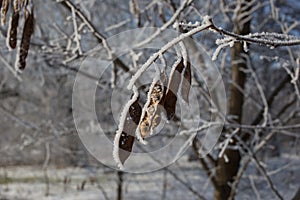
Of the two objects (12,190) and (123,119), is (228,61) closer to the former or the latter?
(123,119)

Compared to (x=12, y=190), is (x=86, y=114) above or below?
above

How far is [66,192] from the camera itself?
23.4 feet

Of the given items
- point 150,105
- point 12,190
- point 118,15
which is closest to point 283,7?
point 118,15

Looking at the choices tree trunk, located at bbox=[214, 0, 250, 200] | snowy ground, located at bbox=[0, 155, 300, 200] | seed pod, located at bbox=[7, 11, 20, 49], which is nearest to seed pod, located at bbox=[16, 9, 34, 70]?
seed pod, located at bbox=[7, 11, 20, 49]

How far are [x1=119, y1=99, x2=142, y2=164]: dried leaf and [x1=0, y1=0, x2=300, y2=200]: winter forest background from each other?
10cm

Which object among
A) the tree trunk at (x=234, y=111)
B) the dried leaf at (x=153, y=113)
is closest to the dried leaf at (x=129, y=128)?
the dried leaf at (x=153, y=113)

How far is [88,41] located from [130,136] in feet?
7.01

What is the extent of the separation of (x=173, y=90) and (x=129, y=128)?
8 centimetres

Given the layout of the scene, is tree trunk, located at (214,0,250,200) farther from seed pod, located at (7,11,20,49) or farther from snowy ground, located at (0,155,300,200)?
snowy ground, located at (0,155,300,200)

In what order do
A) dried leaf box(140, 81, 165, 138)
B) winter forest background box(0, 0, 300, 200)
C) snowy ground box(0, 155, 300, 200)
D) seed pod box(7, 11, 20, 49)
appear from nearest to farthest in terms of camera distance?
dried leaf box(140, 81, 165, 138), seed pod box(7, 11, 20, 49), winter forest background box(0, 0, 300, 200), snowy ground box(0, 155, 300, 200)

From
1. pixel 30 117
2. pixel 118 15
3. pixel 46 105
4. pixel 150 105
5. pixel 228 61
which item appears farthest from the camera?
pixel 30 117

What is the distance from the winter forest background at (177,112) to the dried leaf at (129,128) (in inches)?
4.0

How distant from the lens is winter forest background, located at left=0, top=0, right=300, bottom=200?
1.78 meters

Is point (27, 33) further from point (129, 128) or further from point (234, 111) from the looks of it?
point (234, 111)
